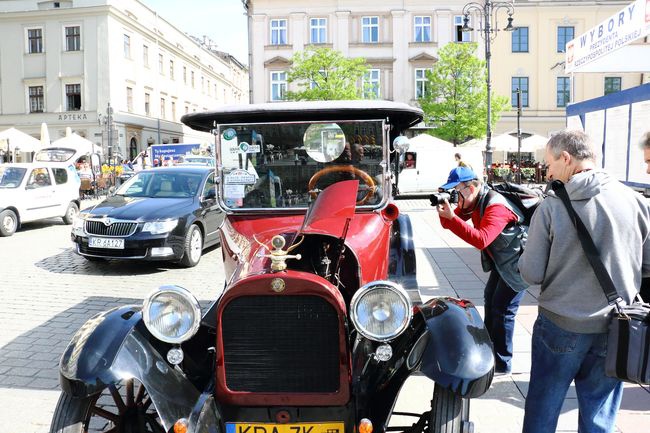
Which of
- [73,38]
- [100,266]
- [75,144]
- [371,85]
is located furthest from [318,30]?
[100,266]

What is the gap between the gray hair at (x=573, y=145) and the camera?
2689 millimetres

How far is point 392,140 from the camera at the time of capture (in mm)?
4949

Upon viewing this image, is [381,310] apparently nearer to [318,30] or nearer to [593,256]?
[593,256]

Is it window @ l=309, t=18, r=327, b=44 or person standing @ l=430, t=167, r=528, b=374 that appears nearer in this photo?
person standing @ l=430, t=167, r=528, b=374

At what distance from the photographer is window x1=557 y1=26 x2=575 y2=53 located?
130 ft

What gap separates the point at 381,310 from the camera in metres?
2.84

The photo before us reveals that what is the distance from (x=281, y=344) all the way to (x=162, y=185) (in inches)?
304

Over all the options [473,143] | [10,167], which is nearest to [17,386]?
[10,167]

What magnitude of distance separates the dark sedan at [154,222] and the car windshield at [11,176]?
4705 millimetres

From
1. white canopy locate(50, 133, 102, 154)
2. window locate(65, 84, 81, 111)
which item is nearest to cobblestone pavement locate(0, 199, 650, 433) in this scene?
white canopy locate(50, 133, 102, 154)

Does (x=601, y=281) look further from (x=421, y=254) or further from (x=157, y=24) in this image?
(x=157, y=24)

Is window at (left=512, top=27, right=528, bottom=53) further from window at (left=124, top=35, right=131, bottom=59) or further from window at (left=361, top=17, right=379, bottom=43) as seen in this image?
window at (left=124, top=35, right=131, bottom=59)

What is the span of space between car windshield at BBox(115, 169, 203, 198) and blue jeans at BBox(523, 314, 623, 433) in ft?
25.1

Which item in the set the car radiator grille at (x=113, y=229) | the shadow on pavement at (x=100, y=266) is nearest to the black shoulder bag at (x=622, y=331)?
the car radiator grille at (x=113, y=229)
